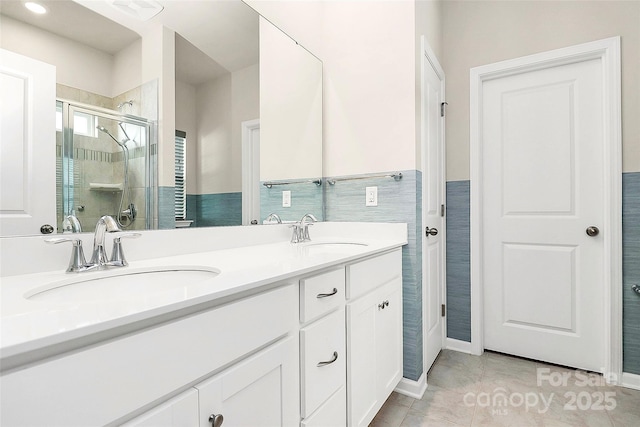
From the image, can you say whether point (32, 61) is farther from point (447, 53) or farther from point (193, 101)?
point (447, 53)

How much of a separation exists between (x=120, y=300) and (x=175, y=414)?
257 millimetres

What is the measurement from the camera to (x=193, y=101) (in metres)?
1.32

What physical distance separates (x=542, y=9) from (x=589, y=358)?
2190mm

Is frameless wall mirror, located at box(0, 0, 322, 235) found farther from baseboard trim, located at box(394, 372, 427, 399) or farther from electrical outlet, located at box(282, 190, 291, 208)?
baseboard trim, located at box(394, 372, 427, 399)

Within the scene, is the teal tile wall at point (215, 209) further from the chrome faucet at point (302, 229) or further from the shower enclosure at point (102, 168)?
the chrome faucet at point (302, 229)

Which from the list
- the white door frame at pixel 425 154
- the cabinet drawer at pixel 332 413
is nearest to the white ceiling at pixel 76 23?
the cabinet drawer at pixel 332 413

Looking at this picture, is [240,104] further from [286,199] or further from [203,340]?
[203,340]

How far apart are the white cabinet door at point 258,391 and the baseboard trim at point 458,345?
175 centimetres

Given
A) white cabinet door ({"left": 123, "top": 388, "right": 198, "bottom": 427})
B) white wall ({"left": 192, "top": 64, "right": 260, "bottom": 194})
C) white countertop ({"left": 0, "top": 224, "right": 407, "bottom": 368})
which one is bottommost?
white cabinet door ({"left": 123, "top": 388, "right": 198, "bottom": 427})

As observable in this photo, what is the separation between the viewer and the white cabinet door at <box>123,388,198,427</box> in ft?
1.85

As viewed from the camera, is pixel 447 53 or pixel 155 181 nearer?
pixel 155 181

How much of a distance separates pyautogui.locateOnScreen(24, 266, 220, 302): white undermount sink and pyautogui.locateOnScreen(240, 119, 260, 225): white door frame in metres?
0.58

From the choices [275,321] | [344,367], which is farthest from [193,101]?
[344,367]

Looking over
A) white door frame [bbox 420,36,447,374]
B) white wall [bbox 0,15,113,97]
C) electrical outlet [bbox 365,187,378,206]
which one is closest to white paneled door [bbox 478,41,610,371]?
white door frame [bbox 420,36,447,374]
